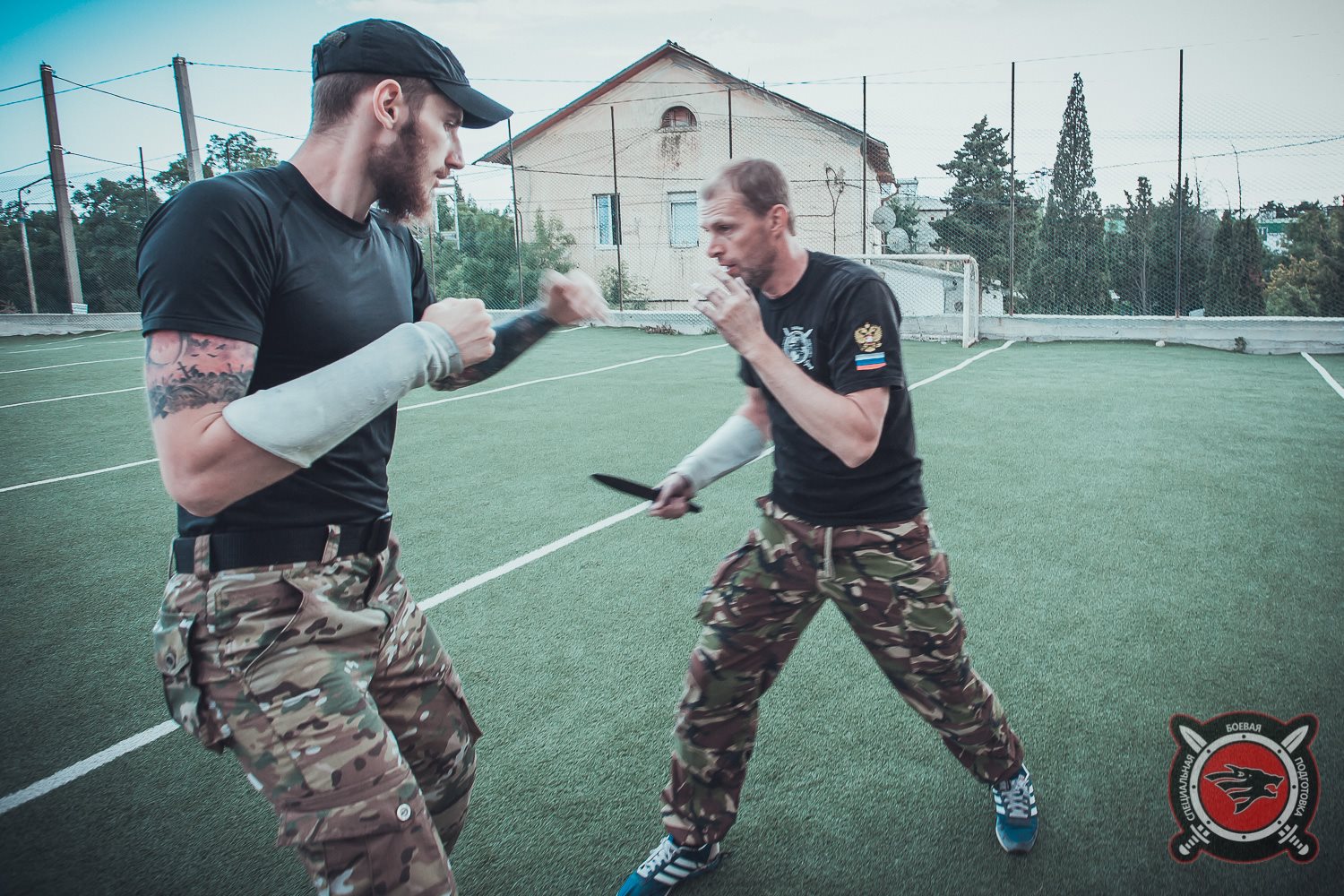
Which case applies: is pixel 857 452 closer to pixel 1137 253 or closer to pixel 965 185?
pixel 1137 253

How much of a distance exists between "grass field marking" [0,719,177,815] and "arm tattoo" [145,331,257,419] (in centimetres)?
233

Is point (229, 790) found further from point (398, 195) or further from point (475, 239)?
point (475, 239)

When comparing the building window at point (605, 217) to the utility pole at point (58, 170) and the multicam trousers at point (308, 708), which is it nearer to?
the utility pole at point (58, 170)

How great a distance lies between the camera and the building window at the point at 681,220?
24438 mm

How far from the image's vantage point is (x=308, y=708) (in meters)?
1.54

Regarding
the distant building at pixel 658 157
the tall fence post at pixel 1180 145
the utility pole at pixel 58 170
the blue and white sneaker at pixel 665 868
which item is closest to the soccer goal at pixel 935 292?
the distant building at pixel 658 157

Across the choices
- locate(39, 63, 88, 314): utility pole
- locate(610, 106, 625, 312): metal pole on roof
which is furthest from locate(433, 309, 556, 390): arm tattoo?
locate(39, 63, 88, 314): utility pole

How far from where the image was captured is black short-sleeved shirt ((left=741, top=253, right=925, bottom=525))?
2.20 metres

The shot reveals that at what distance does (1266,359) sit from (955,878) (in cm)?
1480

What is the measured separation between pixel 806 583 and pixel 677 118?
79.5 feet

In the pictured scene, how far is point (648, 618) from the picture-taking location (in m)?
4.22

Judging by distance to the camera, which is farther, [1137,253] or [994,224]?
[1137,253]

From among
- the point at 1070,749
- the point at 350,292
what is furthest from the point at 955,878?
the point at 350,292

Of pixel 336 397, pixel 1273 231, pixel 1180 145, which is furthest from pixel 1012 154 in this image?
pixel 336 397
